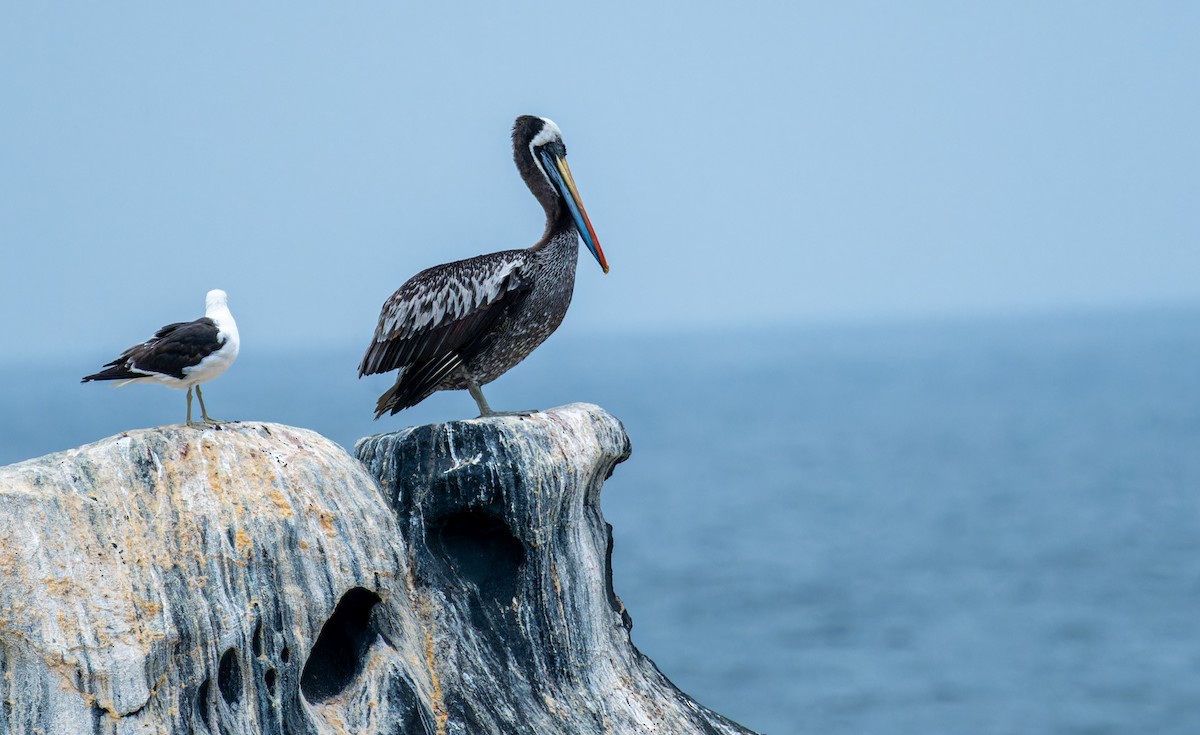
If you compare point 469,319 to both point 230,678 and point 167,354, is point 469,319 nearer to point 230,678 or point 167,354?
point 167,354

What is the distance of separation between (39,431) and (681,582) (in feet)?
209

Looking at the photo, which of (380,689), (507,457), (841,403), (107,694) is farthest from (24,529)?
(841,403)

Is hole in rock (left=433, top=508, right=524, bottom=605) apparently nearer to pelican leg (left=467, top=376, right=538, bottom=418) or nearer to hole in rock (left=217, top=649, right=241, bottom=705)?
pelican leg (left=467, top=376, right=538, bottom=418)

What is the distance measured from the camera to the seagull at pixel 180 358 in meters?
8.55

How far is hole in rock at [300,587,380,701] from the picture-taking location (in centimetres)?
902

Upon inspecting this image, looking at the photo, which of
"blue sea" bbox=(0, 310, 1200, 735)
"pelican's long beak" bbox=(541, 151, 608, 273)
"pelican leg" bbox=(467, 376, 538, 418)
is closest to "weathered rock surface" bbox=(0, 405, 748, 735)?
"pelican leg" bbox=(467, 376, 538, 418)

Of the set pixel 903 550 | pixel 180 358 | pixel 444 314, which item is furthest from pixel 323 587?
pixel 903 550

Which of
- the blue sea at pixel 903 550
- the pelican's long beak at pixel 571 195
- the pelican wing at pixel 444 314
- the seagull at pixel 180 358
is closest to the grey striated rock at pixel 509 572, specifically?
the pelican wing at pixel 444 314

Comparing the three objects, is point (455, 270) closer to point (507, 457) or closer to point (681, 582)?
point (507, 457)

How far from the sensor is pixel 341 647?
9203mm

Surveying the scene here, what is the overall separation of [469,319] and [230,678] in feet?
11.4

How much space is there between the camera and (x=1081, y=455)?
113m

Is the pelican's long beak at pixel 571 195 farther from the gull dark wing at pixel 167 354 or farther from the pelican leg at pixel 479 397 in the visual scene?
the gull dark wing at pixel 167 354

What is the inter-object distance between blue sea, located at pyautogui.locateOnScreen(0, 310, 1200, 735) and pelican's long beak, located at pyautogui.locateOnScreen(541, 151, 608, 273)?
3180 cm
